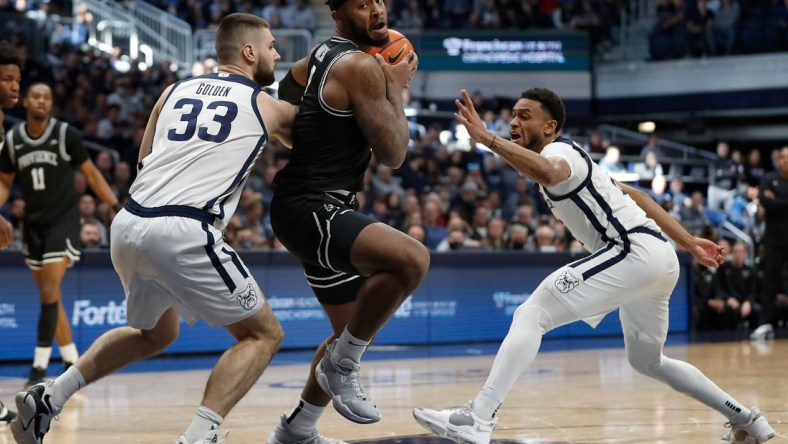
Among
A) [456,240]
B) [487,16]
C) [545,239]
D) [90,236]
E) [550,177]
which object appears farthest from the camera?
[487,16]

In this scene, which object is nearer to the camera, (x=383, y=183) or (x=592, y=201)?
(x=592, y=201)

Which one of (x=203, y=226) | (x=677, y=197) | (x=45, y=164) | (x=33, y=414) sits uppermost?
(x=203, y=226)

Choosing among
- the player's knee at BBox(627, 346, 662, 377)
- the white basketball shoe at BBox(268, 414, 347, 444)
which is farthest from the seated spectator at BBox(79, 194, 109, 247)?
the player's knee at BBox(627, 346, 662, 377)

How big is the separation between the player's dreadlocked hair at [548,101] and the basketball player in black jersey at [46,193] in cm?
414

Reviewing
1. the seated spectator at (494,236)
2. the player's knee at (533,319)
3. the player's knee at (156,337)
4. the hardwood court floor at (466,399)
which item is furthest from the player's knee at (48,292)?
the seated spectator at (494,236)

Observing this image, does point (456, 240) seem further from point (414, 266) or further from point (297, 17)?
point (297, 17)

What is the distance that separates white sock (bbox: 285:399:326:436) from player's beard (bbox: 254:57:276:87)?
1.55 metres

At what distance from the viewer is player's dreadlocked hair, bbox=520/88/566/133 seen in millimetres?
5902

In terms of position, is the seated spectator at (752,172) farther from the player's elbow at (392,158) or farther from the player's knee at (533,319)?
the player's elbow at (392,158)

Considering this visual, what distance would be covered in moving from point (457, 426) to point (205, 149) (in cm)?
164

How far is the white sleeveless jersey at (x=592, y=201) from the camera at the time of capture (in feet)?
18.6

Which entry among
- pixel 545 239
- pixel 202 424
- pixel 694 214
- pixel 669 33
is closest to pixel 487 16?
pixel 669 33

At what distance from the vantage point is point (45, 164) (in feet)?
29.5

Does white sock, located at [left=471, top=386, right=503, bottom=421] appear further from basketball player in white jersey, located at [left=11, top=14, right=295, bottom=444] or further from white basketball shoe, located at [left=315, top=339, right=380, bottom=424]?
basketball player in white jersey, located at [left=11, top=14, right=295, bottom=444]
